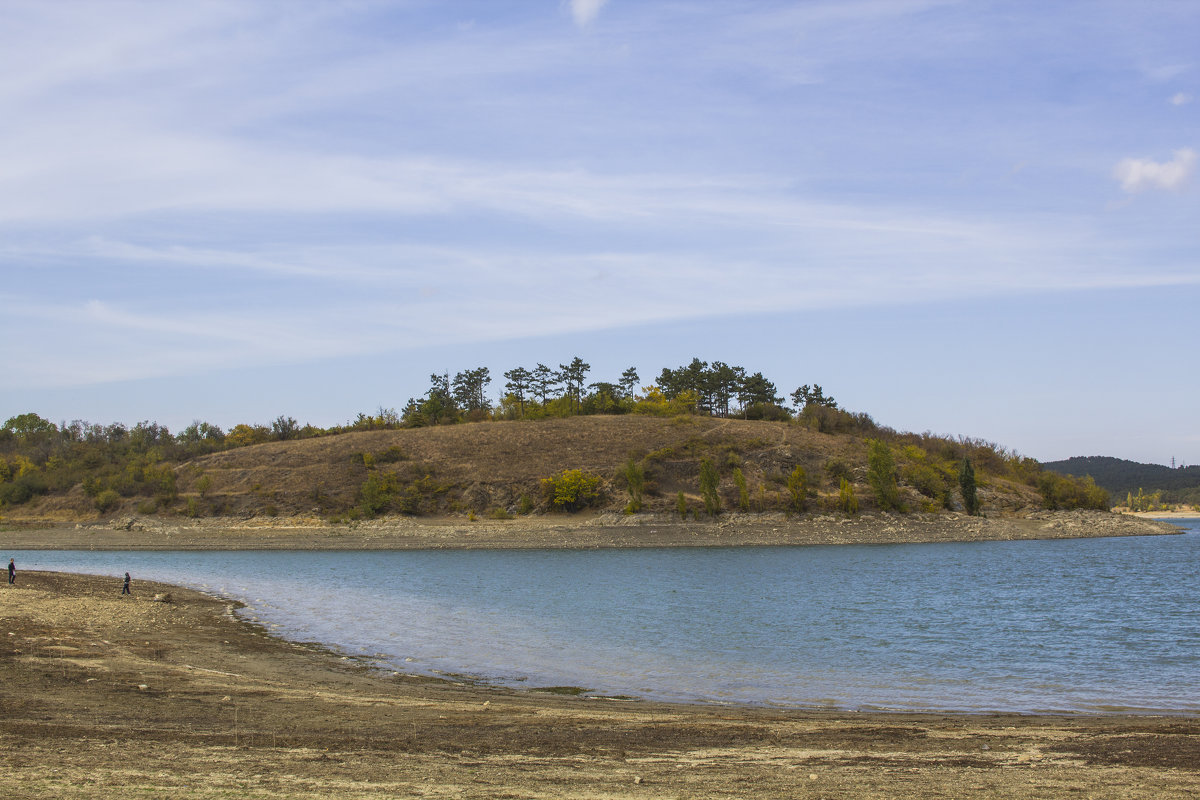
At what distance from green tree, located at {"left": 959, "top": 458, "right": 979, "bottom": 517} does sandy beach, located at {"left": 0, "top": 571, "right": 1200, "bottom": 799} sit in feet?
265

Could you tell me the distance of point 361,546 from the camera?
80.4 metres

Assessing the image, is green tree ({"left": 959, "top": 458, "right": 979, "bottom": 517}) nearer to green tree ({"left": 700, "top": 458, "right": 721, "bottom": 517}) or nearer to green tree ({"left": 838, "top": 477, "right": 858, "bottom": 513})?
green tree ({"left": 838, "top": 477, "right": 858, "bottom": 513})

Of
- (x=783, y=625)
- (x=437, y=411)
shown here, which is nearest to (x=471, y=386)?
(x=437, y=411)

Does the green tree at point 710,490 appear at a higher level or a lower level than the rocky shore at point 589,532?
higher

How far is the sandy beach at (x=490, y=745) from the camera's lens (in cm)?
949

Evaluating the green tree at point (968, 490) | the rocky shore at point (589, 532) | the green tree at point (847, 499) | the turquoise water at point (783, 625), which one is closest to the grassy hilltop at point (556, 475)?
the green tree at point (847, 499)

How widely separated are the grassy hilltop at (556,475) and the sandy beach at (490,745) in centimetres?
7163

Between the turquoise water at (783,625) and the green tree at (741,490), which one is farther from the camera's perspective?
the green tree at (741,490)

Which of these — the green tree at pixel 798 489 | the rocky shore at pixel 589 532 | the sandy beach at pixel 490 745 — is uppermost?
the green tree at pixel 798 489

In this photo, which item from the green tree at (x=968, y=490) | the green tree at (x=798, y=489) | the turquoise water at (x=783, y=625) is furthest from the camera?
the green tree at (x=968, y=490)

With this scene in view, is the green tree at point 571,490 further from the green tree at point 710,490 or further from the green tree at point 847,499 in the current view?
the green tree at point 847,499

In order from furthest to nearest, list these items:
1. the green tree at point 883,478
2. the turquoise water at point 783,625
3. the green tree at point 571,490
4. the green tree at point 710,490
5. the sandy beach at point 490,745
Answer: the green tree at point 571,490, the green tree at point 883,478, the green tree at point 710,490, the turquoise water at point 783,625, the sandy beach at point 490,745

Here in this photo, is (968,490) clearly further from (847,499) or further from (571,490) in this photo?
(571,490)

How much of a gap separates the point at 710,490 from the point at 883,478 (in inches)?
731
